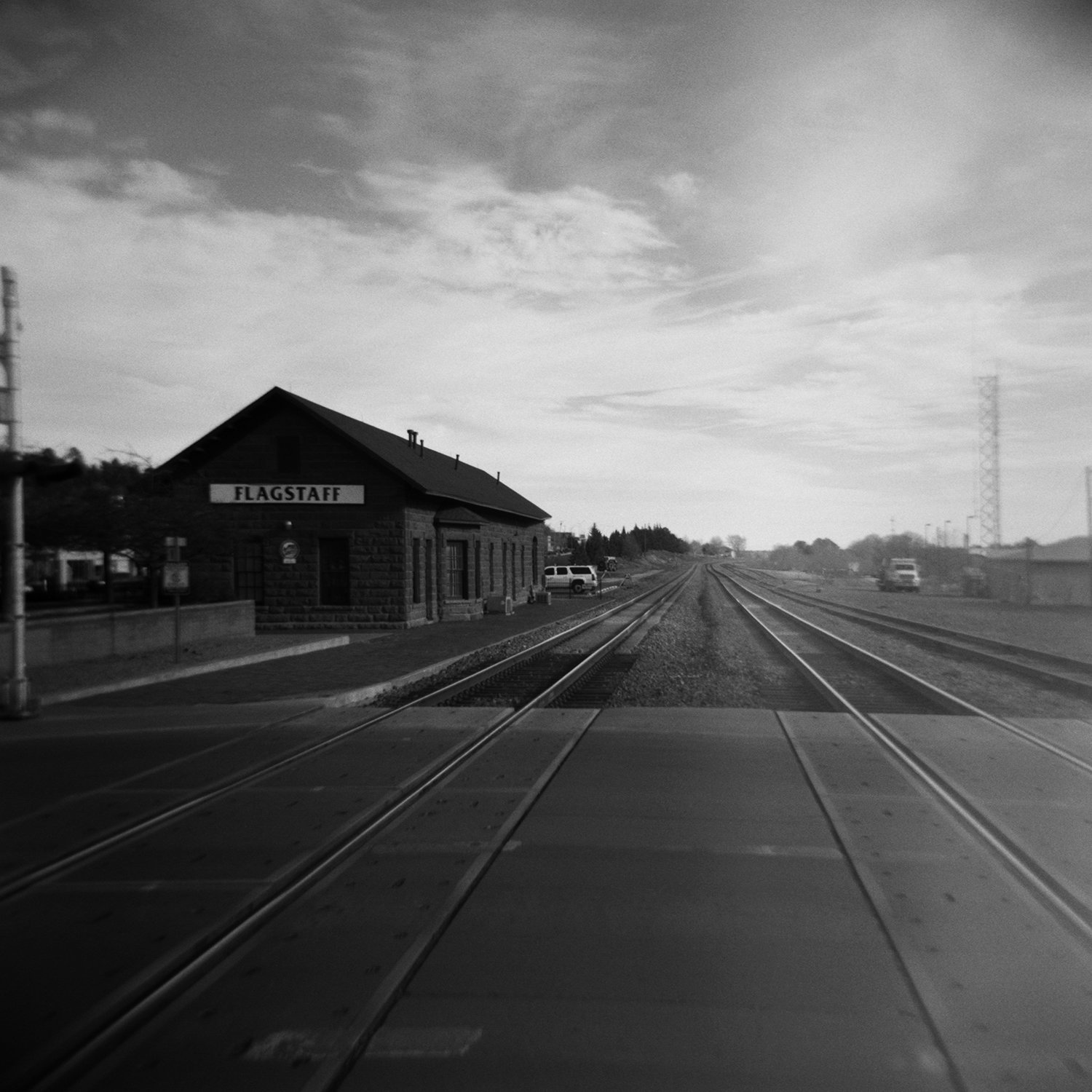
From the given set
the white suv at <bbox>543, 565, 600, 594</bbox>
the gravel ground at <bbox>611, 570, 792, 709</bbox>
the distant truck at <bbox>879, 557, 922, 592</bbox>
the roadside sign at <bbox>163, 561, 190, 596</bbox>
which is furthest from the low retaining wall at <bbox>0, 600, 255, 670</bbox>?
the distant truck at <bbox>879, 557, 922, 592</bbox>

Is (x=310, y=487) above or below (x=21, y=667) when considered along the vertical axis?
above

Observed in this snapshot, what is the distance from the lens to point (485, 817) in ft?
25.8

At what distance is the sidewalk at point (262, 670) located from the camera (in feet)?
49.7

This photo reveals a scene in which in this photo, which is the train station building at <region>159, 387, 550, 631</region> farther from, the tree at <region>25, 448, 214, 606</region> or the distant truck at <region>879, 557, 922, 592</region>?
the distant truck at <region>879, 557, 922, 592</region>

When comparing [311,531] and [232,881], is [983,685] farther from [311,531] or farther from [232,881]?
[311,531]

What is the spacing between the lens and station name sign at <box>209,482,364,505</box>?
31.1 meters

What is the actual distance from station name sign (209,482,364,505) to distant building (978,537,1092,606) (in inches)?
1184

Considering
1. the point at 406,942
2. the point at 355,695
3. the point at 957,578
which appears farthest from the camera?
the point at 957,578

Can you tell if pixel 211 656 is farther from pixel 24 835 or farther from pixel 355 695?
pixel 24 835

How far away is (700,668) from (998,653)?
27.1ft

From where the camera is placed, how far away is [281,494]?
1229 inches

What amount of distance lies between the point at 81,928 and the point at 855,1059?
156 inches

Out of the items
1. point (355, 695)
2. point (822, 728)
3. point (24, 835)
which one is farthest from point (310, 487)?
point (24, 835)

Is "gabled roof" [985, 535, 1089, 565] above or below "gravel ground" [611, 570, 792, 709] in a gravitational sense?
above
